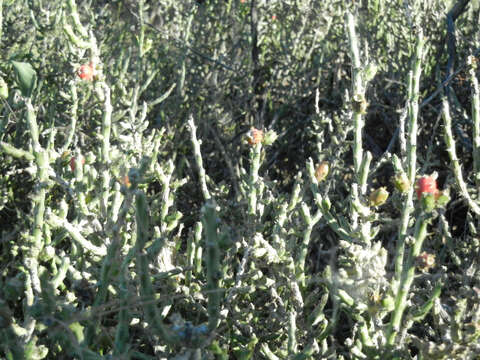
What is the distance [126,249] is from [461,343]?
72 cm

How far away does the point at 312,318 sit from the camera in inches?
44.9

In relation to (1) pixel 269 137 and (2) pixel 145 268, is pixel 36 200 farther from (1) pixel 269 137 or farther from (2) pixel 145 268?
(1) pixel 269 137

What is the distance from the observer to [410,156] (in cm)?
112

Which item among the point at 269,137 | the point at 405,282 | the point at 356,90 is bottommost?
the point at 405,282

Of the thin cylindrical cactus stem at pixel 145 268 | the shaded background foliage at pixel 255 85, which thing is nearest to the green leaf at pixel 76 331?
the thin cylindrical cactus stem at pixel 145 268

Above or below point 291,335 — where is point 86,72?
above

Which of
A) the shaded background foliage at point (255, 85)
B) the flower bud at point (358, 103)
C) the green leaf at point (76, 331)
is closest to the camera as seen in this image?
the green leaf at point (76, 331)

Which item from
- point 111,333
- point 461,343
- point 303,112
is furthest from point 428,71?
point 111,333

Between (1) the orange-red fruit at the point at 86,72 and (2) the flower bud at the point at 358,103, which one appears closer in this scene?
(2) the flower bud at the point at 358,103

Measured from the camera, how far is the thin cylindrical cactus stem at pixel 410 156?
1032 mm

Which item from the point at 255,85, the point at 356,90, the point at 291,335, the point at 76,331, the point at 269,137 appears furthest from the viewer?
the point at 255,85

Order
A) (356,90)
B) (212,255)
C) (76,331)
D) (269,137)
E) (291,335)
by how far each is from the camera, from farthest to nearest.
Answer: (269,137)
(356,90)
(291,335)
(76,331)
(212,255)

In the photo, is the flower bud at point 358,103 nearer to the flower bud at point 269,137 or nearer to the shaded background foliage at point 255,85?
the flower bud at point 269,137

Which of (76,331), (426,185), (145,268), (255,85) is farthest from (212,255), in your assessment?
(255,85)
